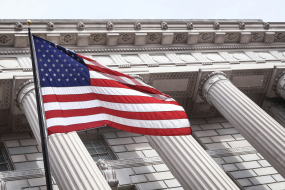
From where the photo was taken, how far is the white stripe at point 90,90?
13.0 meters

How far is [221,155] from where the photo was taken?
24391 millimetres

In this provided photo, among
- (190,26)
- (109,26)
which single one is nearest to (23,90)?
(109,26)

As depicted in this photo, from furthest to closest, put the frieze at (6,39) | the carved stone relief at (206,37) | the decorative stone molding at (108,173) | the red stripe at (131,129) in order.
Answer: the carved stone relief at (206,37)
the frieze at (6,39)
the decorative stone molding at (108,173)
the red stripe at (131,129)

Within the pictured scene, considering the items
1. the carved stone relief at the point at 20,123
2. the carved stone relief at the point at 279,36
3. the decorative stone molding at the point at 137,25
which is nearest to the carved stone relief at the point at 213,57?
the decorative stone molding at the point at 137,25

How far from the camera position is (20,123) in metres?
22.3

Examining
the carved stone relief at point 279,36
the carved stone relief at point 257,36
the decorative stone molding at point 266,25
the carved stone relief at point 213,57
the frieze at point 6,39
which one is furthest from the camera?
the carved stone relief at point 279,36

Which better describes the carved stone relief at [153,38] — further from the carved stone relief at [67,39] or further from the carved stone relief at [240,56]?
the carved stone relief at [240,56]

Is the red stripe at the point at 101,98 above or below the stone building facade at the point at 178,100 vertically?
above

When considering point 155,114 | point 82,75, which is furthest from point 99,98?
point 155,114

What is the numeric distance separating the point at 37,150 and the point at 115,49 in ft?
24.4

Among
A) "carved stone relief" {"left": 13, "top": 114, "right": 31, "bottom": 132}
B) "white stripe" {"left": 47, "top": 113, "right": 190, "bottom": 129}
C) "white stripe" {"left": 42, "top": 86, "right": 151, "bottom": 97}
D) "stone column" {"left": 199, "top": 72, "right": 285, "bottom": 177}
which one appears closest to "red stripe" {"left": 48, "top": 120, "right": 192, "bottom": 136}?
"white stripe" {"left": 47, "top": 113, "right": 190, "bottom": 129}

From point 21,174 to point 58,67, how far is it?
26.9 ft

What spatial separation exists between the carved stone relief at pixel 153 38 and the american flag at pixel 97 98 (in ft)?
37.6

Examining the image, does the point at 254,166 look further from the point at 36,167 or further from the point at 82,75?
the point at 82,75
